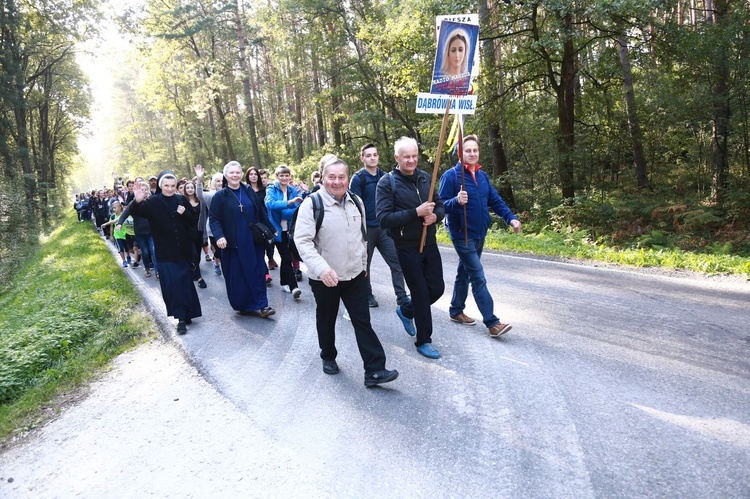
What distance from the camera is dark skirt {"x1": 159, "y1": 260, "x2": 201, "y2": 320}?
260 inches

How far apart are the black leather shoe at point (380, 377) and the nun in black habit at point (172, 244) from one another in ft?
11.0

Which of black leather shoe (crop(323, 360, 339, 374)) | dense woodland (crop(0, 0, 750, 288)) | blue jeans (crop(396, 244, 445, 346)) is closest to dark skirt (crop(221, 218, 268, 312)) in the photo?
black leather shoe (crop(323, 360, 339, 374))

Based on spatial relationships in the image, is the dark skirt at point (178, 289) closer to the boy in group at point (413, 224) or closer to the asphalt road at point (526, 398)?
the asphalt road at point (526, 398)

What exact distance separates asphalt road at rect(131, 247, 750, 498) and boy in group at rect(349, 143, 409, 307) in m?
0.54

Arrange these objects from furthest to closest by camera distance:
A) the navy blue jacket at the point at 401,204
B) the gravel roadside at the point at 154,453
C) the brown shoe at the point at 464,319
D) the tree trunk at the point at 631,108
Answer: the tree trunk at the point at 631,108 < the brown shoe at the point at 464,319 < the navy blue jacket at the point at 401,204 < the gravel roadside at the point at 154,453

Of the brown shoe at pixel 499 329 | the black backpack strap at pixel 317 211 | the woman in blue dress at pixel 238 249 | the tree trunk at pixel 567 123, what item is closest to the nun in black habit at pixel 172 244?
the woman in blue dress at pixel 238 249

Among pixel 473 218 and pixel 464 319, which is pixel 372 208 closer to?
pixel 473 218

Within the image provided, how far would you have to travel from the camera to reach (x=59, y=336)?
6570 mm

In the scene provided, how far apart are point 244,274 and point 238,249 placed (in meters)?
0.39

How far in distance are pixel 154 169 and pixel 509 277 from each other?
51315 mm

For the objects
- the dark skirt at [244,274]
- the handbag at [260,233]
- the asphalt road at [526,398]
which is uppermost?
the handbag at [260,233]

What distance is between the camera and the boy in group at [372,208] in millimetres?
6227

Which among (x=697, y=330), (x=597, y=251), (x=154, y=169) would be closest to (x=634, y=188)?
(x=597, y=251)

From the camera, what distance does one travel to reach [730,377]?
13.0ft
